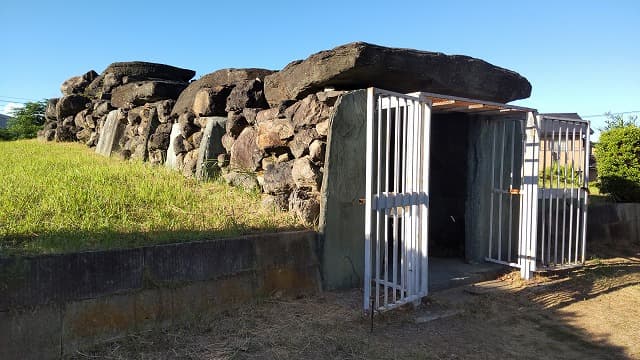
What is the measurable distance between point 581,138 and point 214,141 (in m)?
5.10

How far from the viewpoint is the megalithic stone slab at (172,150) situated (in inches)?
287

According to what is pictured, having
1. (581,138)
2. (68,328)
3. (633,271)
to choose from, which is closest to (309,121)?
(68,328)

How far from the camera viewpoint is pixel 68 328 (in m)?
3.34

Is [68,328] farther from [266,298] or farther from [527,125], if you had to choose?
[527,125]

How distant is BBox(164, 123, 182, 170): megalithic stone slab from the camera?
728 cm

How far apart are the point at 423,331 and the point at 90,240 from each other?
2.96 meters

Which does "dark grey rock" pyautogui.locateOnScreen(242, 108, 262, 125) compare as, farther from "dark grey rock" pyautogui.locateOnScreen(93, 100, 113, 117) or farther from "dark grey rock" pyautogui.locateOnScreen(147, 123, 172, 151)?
"dark grey rock" pyautogui.locateOnScreen(93, 100, 113, 117)

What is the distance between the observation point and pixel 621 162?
28.7ft

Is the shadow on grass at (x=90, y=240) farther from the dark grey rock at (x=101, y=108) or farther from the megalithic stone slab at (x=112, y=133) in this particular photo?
the dark grey rock at (x=101, y=108)

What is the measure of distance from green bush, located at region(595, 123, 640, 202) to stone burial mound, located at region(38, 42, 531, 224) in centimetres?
312

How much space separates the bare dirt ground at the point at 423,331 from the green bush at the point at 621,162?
4127 millimetres

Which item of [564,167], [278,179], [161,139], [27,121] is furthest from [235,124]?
[27,121]

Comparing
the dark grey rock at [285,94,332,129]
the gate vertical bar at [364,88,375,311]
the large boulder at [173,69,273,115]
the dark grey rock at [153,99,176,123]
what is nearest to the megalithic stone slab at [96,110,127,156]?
the dark grey rock at [153,99,176,123]

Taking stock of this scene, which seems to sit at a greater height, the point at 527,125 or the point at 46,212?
the point at 527,125
